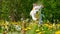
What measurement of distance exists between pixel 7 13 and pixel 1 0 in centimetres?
74

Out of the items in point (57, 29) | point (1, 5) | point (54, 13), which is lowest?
point (57, 29)

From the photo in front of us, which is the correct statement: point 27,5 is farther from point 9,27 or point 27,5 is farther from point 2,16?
point 9,27

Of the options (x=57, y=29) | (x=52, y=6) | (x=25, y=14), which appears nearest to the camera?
(x=57, y=29)

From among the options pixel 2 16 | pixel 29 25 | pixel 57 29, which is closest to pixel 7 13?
pixel 2 16

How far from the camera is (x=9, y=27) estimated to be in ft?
37.6

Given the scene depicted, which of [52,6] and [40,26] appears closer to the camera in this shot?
[40,26]

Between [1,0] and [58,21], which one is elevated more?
[1,0]

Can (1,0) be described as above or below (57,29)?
above

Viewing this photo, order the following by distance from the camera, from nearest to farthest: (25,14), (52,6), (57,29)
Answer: (57,29) → (52,6) → (25,14)

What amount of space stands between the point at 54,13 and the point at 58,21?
1.32ft

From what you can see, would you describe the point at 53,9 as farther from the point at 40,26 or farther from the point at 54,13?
the point at 40,26

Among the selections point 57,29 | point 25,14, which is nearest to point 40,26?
Result: point 57,29

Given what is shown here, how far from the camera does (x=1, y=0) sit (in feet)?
45.8

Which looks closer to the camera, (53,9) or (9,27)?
(9,27)
